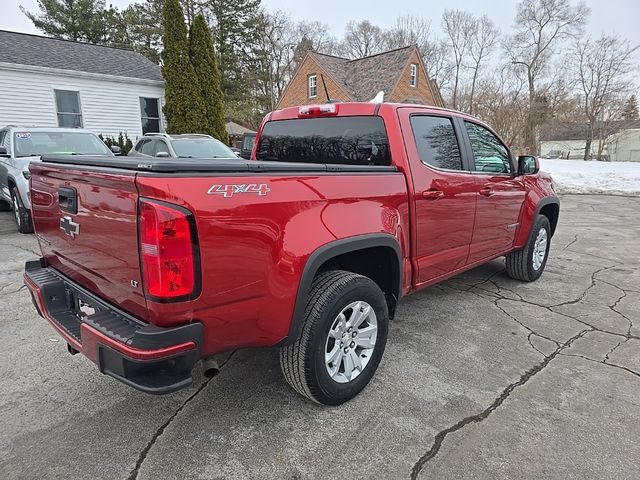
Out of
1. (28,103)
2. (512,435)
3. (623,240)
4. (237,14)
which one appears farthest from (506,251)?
(237,14)

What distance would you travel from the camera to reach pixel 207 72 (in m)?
18.8

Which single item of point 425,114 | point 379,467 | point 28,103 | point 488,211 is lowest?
point 379,467

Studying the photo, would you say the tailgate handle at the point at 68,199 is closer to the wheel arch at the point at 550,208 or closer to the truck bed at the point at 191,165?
the truck bed at the point at 191,165

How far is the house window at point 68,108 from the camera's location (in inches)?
624

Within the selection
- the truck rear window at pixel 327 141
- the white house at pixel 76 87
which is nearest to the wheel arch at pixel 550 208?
the truck rear window at pixel 327 141

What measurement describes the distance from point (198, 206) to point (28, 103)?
17133 millimetres

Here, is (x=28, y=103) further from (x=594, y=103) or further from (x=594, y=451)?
(x=594, y=103)

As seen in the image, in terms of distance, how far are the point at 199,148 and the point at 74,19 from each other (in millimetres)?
31407

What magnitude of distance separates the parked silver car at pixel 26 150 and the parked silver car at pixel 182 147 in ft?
4.22

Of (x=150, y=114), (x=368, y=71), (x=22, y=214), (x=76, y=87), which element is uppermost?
(x=368, y=71)

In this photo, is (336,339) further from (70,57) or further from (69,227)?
(70,57)

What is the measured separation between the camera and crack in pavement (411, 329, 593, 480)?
87.3 inches

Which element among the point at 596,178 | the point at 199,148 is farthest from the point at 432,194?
the point at 596,178

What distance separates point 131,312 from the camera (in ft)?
6.76
